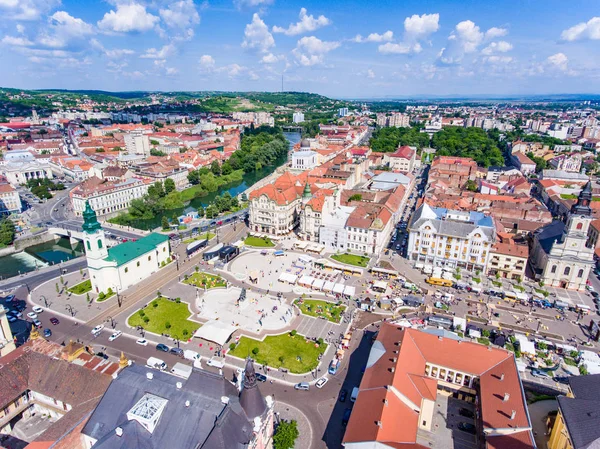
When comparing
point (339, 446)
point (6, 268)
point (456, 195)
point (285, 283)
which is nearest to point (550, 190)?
point (456, 195)

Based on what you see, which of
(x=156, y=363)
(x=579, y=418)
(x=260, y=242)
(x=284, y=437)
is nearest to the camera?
(x=579, y=418)

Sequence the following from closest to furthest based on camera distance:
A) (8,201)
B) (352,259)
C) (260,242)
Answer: (352,259) → (260,242) → (8,201)

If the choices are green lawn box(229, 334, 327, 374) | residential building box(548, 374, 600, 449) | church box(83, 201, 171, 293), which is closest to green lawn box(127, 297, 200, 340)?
church box(83, 201, 171, 293)

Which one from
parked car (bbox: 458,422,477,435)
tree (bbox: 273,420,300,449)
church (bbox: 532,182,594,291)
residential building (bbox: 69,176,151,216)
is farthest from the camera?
residential building (bbox: 69,176,151,216)

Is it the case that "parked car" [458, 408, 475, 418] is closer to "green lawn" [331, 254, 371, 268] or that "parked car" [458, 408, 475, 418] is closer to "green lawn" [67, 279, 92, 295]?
"green lawn" [331, 254, 371, 268]

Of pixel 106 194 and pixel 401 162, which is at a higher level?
pixel 401 162

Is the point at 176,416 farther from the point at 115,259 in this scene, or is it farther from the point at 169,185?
the point at 169,185

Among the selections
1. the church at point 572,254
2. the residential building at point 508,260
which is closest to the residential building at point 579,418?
the church at point 572,254

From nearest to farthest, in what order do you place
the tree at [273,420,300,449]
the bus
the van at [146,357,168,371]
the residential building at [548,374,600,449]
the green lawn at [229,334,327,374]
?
the residential building at [548,374,600,449]
the tree at [273,420,300,449]
the van at [146,357,168,371]
the green lawn at [229,334,327,374]
the bus

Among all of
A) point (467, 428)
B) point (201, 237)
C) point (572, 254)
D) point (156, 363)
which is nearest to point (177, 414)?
point (156, 363)
